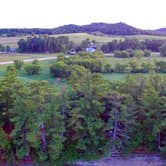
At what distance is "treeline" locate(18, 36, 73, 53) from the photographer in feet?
276

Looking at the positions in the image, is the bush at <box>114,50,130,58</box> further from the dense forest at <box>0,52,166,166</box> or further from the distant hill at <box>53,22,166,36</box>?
the distant hill at <box>53,22,166,36</box>

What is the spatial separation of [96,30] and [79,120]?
11083 cm

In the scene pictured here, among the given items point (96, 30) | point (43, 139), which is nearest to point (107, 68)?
point (43, 139)

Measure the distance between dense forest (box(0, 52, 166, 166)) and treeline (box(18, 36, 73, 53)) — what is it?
5604 centimetres

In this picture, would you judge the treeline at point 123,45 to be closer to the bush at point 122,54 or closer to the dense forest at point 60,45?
the dense forest at point 60,45

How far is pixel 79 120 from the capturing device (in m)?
26.6

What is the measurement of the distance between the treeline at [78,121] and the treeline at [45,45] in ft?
185

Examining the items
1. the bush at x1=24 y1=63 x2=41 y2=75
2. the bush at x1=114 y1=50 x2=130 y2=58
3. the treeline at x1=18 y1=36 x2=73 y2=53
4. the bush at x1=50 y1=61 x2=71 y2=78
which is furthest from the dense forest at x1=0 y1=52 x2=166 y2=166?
the treeline at x1=18 y1=36 x2=73 y2=53

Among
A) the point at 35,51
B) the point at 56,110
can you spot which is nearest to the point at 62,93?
the point at 56,110

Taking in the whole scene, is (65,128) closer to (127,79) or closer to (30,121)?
(30,121)

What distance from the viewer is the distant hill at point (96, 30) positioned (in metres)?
124

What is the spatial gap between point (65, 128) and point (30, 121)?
2.73m

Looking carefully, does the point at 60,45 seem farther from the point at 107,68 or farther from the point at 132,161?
the point at 132,161

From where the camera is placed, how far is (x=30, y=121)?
83.9 ft
